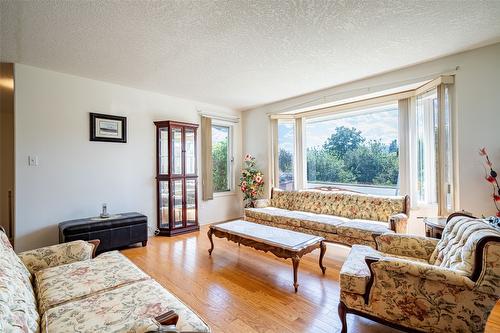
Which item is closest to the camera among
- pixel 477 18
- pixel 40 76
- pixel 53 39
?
Answer: pixel 477 18

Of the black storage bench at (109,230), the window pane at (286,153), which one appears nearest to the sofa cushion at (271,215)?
the window pane at (286,153)

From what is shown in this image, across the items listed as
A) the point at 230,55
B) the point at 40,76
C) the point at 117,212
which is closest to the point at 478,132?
the point at 230,55

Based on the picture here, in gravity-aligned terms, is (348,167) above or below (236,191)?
above

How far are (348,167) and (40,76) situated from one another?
4.89m

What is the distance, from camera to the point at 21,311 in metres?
1.01

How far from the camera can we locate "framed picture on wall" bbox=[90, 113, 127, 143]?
11.6ft

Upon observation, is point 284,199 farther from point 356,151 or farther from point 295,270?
point 295,270

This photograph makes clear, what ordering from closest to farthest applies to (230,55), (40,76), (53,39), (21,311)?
(21,311) → (53,39) → (230,55) → (40,76)

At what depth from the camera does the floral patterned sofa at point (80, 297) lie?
1.01m

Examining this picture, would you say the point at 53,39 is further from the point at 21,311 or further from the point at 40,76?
the point at 21,311

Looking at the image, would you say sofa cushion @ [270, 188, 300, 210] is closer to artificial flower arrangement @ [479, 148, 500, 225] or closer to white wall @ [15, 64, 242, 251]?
white wall @ [15, 64, 242, 251]

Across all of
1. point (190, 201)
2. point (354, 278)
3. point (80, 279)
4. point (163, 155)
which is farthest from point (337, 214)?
point (80, 279)

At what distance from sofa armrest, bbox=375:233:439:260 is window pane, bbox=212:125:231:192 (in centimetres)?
364

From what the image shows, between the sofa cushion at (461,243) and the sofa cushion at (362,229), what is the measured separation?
96 centimetres
